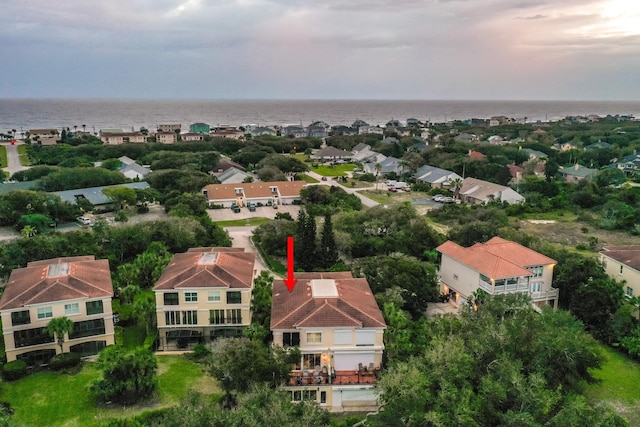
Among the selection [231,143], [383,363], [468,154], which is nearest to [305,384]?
[383,363]

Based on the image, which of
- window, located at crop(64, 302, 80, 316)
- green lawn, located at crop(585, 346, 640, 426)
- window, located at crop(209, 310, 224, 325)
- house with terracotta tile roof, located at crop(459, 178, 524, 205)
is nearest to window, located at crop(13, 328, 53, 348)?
window, located at crop(64, 302, 80, 316)

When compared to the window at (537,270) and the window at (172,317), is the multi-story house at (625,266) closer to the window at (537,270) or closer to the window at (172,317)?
the window at (537,270)

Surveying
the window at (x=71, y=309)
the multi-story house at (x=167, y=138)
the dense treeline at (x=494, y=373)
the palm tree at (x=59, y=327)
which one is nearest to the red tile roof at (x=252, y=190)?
the window at (x=71, y=309)

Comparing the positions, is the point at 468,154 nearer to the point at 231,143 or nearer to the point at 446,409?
the point at 231,143

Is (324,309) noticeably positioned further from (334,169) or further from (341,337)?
(334,169)

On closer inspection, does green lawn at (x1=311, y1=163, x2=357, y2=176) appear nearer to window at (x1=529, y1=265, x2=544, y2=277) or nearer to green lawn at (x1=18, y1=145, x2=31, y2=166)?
green lawn at (x1=18, y1=145, x2=31, y2=166)

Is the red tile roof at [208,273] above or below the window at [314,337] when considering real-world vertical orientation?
above
